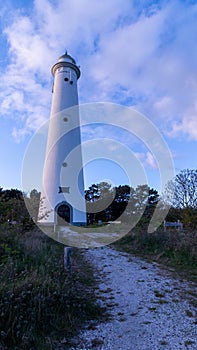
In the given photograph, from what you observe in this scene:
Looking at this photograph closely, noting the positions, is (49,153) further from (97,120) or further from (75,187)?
(97,120)

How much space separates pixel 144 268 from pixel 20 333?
397 centimetres

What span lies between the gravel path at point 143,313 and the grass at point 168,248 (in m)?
0.72

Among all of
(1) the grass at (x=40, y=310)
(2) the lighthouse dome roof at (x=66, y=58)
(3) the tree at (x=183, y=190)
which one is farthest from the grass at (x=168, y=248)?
(2) the lighthouse dome roof at (x=66, y=58)

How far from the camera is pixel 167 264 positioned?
20.9 feet

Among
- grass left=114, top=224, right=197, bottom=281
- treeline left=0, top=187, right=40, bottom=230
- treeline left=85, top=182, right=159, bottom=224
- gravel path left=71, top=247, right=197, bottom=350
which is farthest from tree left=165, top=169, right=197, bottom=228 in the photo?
gravel path left=71, top=247, right=197, bottom=350

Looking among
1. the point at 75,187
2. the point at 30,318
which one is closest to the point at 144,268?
the point at 30,318

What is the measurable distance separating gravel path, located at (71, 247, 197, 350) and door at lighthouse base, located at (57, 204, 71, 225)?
34.6 ft

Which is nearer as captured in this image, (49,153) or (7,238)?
(7,238)

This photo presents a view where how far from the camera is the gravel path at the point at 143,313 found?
2.64m

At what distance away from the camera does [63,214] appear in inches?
640

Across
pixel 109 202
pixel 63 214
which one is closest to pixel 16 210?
pixel 63 214

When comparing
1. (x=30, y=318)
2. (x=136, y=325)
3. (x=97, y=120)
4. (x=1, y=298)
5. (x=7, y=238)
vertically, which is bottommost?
(x=136, y=325)

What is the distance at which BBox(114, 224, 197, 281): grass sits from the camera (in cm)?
611

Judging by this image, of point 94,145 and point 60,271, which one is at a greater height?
point 94,145
